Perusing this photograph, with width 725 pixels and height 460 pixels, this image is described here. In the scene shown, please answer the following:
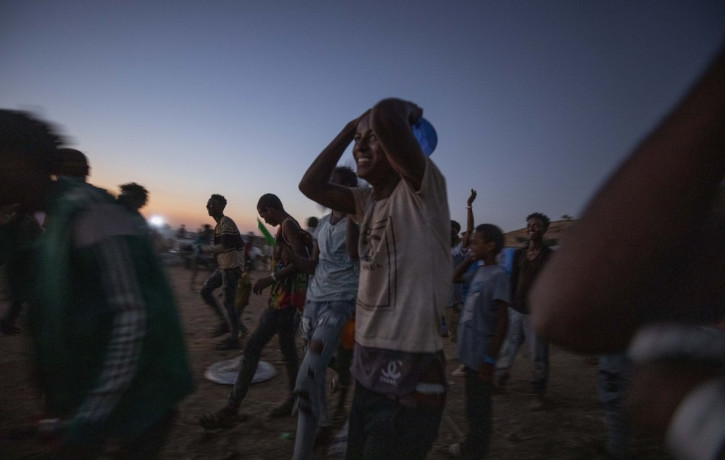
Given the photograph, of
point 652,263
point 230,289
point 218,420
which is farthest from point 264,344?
point 652,263

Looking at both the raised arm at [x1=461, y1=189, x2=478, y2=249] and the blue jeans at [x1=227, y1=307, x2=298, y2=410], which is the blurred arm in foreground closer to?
the blue jeans at [x1=227, y1=307, x2=298, y2=410]

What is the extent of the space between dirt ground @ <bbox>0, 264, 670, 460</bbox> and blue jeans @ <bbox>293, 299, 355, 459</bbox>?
29.1 inches

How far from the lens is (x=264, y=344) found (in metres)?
3.79

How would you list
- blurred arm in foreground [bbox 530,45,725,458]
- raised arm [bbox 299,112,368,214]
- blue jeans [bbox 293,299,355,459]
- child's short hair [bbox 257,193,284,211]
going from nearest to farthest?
blurred arm in foreground [bbox 530,45,725,458] → raised arm [bbox 299,112,368,214] → blue jeans [bbox 293,299,355,459] → child's short hair [bbox 257,193,284,211]

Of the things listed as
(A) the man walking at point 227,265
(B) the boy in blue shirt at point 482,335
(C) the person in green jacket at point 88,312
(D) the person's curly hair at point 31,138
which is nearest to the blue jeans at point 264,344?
(B) the boy in blue shirt at point 482,335

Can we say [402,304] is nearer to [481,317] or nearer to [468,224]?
[481,317]

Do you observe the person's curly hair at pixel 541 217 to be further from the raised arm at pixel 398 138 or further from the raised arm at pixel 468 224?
the raised arm at pixel 398 138

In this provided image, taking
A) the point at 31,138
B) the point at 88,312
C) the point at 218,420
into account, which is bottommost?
the point at 218,420

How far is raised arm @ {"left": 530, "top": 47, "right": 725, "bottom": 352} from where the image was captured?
19.6 inches

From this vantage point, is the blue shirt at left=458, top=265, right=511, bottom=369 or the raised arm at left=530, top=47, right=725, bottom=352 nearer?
the raised arm at left=530, top=47, right=725, bottom=352

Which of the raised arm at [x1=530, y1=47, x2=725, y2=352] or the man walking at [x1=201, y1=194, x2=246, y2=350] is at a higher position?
the raised arm at [x1=530, y1=47, x2=725, y2=352]

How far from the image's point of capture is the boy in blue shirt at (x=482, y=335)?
9.62 ft

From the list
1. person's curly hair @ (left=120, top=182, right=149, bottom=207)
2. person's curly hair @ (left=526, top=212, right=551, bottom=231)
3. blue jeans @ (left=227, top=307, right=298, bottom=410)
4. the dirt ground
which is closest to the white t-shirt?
the dirt ground

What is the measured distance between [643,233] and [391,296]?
131 cm
